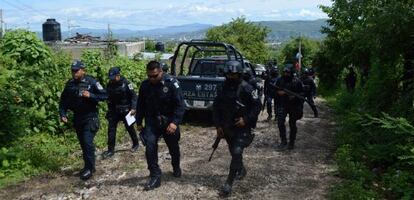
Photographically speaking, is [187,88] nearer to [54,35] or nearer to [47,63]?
[47,63]

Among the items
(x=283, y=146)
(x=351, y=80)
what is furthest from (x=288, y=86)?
(x=351, y=80)

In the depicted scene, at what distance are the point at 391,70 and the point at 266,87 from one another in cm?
400

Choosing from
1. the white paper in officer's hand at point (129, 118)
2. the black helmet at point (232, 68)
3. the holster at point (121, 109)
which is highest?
the black helmet at point (232, 68)

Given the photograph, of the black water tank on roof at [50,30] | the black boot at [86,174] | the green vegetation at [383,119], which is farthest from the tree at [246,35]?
the black boot at [86,174]

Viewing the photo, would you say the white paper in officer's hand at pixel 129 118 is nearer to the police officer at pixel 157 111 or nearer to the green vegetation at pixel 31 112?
the green vegetation at pixel 31 112

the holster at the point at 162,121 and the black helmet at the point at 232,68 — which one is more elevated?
the black helmet at the point at 232,68

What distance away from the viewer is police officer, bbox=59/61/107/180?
7663 mm

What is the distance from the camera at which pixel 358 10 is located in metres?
12.2

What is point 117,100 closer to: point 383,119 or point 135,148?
point 135,148

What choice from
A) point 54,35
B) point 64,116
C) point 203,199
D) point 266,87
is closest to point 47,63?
point 64,116

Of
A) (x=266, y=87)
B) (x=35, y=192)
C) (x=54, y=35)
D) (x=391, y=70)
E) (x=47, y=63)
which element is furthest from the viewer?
(x=54, y=35)

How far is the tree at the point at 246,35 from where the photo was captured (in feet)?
178

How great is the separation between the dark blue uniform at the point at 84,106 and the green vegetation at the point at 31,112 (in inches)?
48.6

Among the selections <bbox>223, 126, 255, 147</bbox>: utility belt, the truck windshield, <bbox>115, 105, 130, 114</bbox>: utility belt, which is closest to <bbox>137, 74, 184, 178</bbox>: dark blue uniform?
<bbox>223, 126, 255, 147</bbox>: utility belt
